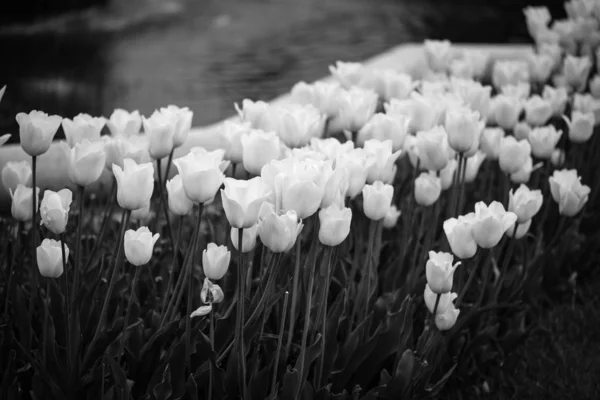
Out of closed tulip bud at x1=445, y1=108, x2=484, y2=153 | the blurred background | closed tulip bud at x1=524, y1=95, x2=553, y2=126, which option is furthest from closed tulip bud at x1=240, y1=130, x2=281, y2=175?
the blurred background

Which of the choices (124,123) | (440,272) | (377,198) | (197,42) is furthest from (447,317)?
(197,42)

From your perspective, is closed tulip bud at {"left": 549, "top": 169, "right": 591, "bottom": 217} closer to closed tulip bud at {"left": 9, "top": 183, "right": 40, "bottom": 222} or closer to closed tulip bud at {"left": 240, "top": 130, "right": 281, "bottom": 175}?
closed tulip bud at {"left": 240, "top": 130, "right": 281, "bottom": 175}

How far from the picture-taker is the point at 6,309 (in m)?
1.80

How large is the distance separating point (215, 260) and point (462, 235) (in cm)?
57

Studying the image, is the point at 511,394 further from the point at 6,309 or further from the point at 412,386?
the point at 6,309

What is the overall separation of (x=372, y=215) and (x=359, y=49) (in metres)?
5.92

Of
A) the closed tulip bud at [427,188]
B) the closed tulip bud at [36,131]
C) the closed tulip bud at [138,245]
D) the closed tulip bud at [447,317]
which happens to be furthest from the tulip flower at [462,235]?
the closed tulip bud at [36,131]

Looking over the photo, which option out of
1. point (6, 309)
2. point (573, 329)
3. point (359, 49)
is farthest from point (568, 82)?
point (359, 49)

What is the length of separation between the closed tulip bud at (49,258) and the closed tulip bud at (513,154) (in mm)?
1298

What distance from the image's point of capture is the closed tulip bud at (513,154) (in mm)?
2270

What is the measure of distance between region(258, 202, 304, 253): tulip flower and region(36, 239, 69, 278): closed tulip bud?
454mm

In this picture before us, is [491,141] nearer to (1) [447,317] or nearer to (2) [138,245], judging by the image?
(1) [447,317]

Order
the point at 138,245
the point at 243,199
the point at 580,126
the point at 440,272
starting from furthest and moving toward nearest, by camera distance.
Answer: the point at 580,126, the point at 440,272, the point at 138,245, the point at 243,199

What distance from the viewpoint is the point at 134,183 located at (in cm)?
157
